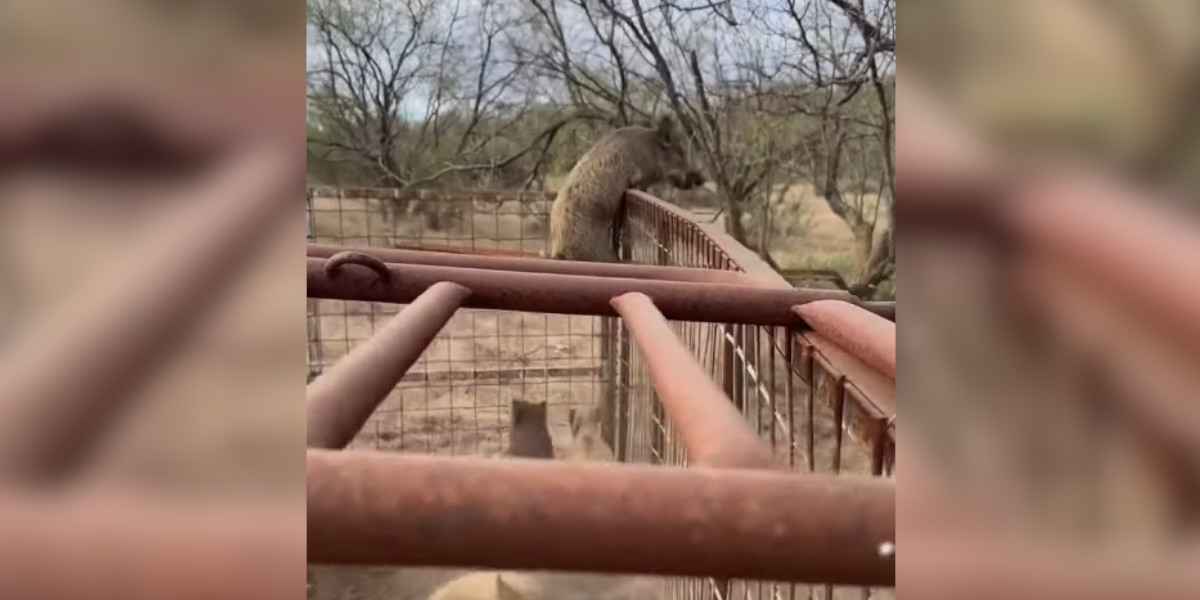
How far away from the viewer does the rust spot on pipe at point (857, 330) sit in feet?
1.09

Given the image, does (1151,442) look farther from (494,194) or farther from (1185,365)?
(494,194)

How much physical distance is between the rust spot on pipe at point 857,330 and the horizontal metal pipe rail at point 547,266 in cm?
13

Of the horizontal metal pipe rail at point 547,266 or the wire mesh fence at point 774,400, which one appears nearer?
the wire mesh fence at point 774,400

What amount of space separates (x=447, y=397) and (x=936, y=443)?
5.66 ft

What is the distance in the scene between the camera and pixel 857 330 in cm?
38

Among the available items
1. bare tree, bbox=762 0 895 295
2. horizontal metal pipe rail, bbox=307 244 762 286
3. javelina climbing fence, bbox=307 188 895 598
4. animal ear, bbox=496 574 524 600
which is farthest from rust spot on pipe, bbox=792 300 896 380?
animal ear, bbox=496 574 524 600

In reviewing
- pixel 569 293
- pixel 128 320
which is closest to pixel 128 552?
pixel 128 320

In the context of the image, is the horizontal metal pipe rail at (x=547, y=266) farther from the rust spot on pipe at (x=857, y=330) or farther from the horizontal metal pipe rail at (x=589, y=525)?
the horizontal metal pipe rail at (x=589, y=525)

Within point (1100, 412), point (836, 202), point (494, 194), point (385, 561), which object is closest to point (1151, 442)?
point (1100, 412)

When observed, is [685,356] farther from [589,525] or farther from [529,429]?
[529,429]

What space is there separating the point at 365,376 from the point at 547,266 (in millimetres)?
356

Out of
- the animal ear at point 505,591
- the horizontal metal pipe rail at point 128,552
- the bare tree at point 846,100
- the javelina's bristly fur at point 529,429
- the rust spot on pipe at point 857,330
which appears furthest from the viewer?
the javelina's bristly fur at point 529,429

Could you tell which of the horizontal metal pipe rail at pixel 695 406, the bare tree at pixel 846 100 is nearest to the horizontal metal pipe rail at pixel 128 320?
the horizontal metal pipe rail at pixel 695 406

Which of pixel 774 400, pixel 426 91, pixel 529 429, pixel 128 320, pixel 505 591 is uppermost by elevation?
pixel 426 91
